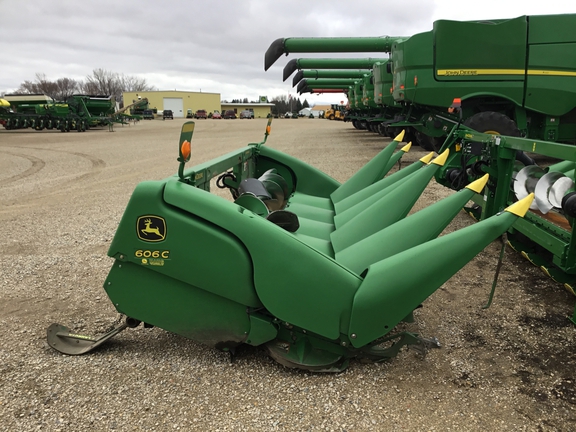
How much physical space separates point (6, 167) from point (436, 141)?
423 inches

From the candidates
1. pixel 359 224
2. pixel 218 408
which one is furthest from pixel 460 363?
pixel 218 408

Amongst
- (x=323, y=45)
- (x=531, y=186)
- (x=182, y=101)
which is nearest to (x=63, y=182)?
(x=531, y=186)

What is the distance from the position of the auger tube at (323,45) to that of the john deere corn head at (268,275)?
A: 13.0 meters

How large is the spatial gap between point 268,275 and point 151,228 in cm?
59

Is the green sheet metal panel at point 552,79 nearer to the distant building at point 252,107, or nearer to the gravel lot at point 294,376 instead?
the gravel lot at point 294,376

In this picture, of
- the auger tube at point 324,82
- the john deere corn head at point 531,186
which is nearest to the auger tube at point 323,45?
the auger tube at point 324,82

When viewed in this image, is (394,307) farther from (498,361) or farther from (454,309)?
(454,309)

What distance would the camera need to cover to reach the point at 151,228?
83.6 inches

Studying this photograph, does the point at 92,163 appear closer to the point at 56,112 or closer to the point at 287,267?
the point at 287,267

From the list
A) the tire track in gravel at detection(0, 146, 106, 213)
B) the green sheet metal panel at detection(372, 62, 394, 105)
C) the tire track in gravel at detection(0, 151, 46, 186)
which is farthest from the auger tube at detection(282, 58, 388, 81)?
the tire track in gravel at detection(0, 151, 46, 186)

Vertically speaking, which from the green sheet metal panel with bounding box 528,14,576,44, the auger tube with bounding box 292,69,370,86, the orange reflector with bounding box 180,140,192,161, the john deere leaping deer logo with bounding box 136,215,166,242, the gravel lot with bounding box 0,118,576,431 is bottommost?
the gravel lot with bounding box 0,118,576,431

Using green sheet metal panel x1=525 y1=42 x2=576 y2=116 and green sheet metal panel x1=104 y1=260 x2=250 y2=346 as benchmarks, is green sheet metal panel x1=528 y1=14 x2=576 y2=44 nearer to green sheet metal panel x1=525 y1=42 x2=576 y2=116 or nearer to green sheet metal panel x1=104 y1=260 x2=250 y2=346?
green sheet metal panel x1=525 y1=42 x2=576 y2=116

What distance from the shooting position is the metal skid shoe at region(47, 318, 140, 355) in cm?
246

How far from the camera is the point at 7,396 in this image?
2139mm
